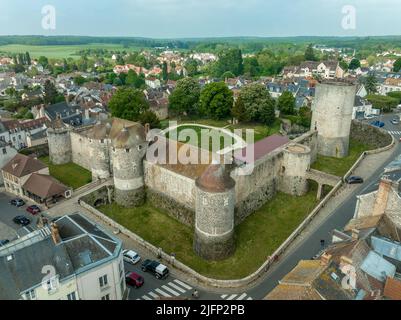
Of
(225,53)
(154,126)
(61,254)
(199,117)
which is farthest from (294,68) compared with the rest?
(61,254)

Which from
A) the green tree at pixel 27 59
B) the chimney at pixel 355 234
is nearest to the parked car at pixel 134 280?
the chimney at pixel 355 234

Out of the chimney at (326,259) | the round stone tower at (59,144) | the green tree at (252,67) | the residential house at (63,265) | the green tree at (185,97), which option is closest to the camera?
the residential house at (63,265)

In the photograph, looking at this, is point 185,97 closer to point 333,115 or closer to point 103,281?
point 333,115

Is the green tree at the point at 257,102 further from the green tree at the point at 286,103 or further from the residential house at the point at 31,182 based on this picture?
the residential house at the point at 31,182
